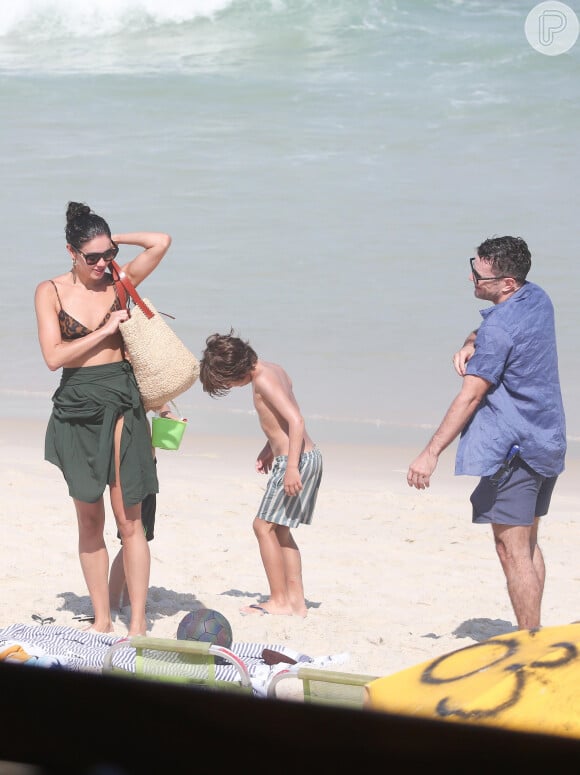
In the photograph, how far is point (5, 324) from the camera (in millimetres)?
14320

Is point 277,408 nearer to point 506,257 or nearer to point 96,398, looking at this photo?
point 96,398

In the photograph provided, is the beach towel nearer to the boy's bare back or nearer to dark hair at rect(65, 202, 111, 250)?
the boy's bare back

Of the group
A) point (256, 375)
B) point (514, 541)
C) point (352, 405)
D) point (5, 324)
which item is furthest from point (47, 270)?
point (514, 541)

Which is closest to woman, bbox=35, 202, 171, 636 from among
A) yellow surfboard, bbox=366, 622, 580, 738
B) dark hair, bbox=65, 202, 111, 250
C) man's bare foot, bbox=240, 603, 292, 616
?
dark hair, bbox=65, 202, 111, 250

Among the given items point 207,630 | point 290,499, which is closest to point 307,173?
point 290,499

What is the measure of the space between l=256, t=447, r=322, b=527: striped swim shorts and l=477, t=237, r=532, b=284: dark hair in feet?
4.39

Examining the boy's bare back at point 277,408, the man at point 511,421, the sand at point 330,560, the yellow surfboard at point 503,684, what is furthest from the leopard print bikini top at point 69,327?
the yellow surfboard at point 503,684

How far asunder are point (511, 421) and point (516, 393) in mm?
120

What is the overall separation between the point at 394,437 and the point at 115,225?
9720 mm

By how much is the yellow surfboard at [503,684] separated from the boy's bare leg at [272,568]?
274 centimetres

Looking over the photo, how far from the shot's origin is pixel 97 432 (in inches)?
178

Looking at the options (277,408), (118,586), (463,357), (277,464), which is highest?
(463,357)

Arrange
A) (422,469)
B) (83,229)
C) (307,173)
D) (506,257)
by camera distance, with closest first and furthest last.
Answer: (422,469)
(506,257)
(83,229)
(307,173)

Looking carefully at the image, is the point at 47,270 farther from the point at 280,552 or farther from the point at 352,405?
the point at 280,552
